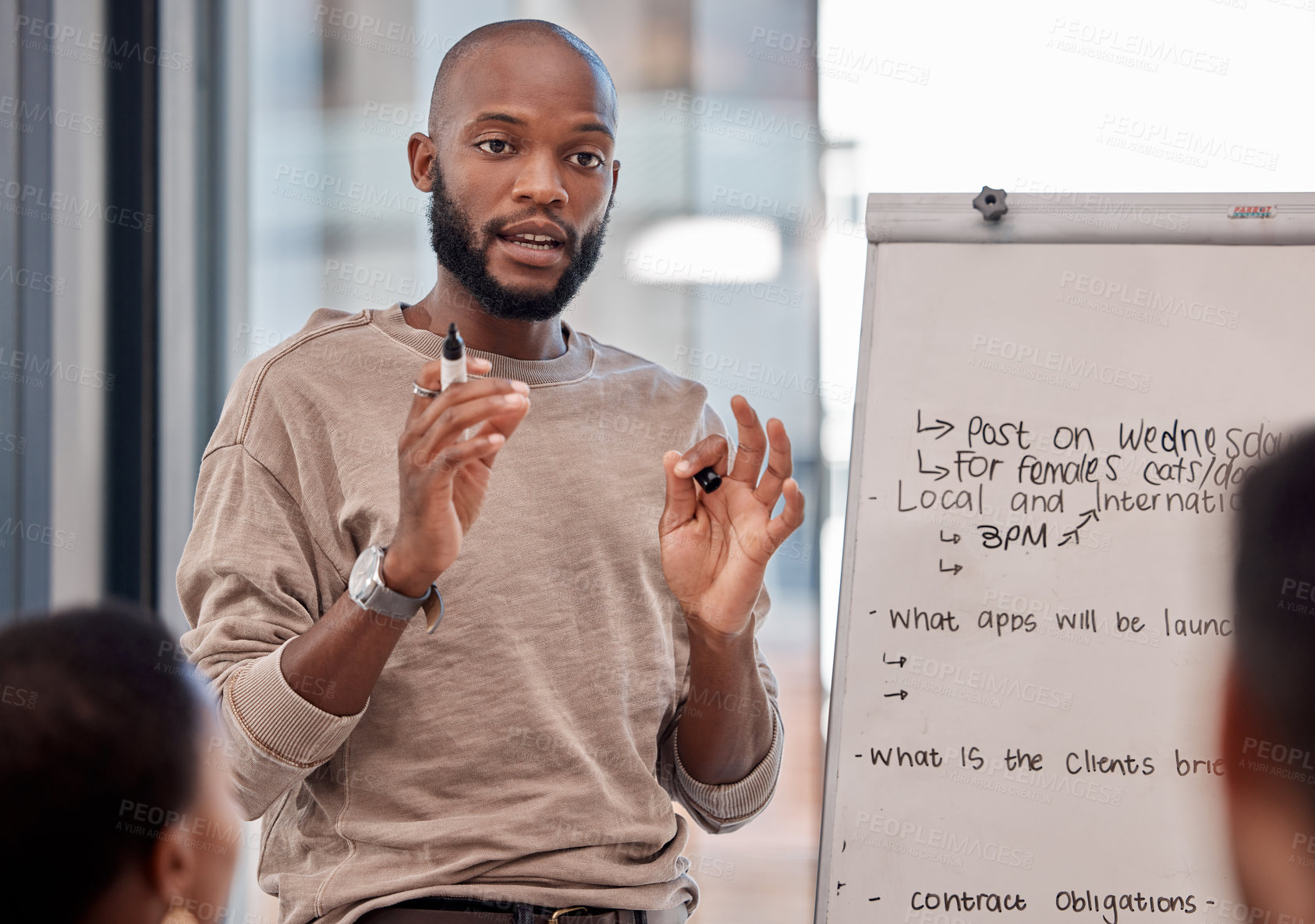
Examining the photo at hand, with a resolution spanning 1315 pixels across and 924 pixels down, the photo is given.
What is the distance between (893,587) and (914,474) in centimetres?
14

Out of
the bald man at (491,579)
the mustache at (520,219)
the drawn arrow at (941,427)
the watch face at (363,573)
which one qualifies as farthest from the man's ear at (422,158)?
the drawn arrow at (941,427)

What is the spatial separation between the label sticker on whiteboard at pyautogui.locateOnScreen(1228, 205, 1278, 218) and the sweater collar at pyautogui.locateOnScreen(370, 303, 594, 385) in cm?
84

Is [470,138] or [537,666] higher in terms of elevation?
[470,138]

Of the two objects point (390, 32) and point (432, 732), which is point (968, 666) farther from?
point (390, 32)

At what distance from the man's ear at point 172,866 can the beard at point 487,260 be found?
0.76 meters

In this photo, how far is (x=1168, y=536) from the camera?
1239 mm

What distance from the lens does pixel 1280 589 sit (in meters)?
1.20

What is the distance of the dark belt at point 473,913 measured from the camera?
1.06m

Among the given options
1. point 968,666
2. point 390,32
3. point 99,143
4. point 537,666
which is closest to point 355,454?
point 537,666

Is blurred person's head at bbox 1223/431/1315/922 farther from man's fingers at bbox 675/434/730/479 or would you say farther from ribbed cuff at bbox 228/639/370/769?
ribbed cuff at bbox 228/639/370/769

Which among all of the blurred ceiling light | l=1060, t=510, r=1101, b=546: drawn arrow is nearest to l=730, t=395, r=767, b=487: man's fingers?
l=1060, t=510, r=1101, b=546: drawn arrow

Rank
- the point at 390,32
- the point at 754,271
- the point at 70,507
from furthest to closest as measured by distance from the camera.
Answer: the point at 754,271 < the point at 390,32 < the point at 70,507

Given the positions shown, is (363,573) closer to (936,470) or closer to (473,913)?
(473,913)

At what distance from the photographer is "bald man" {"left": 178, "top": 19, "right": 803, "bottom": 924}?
3.38 feet
